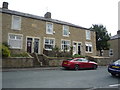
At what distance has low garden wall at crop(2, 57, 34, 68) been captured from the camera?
601 inches

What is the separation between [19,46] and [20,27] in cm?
297

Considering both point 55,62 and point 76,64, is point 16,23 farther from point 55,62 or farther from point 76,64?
point 76,64

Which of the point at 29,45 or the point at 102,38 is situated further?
the point at 102,38

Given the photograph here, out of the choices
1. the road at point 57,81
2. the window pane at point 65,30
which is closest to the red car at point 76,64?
the road at point 57,81

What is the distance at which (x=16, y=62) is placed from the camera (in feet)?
51.8

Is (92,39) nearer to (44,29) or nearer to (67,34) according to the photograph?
(67,34)

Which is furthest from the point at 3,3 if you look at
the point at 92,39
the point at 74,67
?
the point at 92,39

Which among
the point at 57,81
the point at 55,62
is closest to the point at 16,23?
the point at 55,62

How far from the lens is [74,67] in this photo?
15961mm

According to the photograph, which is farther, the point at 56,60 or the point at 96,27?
the point at 96,27

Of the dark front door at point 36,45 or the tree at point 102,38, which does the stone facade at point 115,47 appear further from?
the dark front door at point 36,45

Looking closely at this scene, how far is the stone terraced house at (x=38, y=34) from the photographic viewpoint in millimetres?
20031

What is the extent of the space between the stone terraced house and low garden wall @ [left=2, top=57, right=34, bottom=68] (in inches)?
162

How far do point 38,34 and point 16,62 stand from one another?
303 inches
